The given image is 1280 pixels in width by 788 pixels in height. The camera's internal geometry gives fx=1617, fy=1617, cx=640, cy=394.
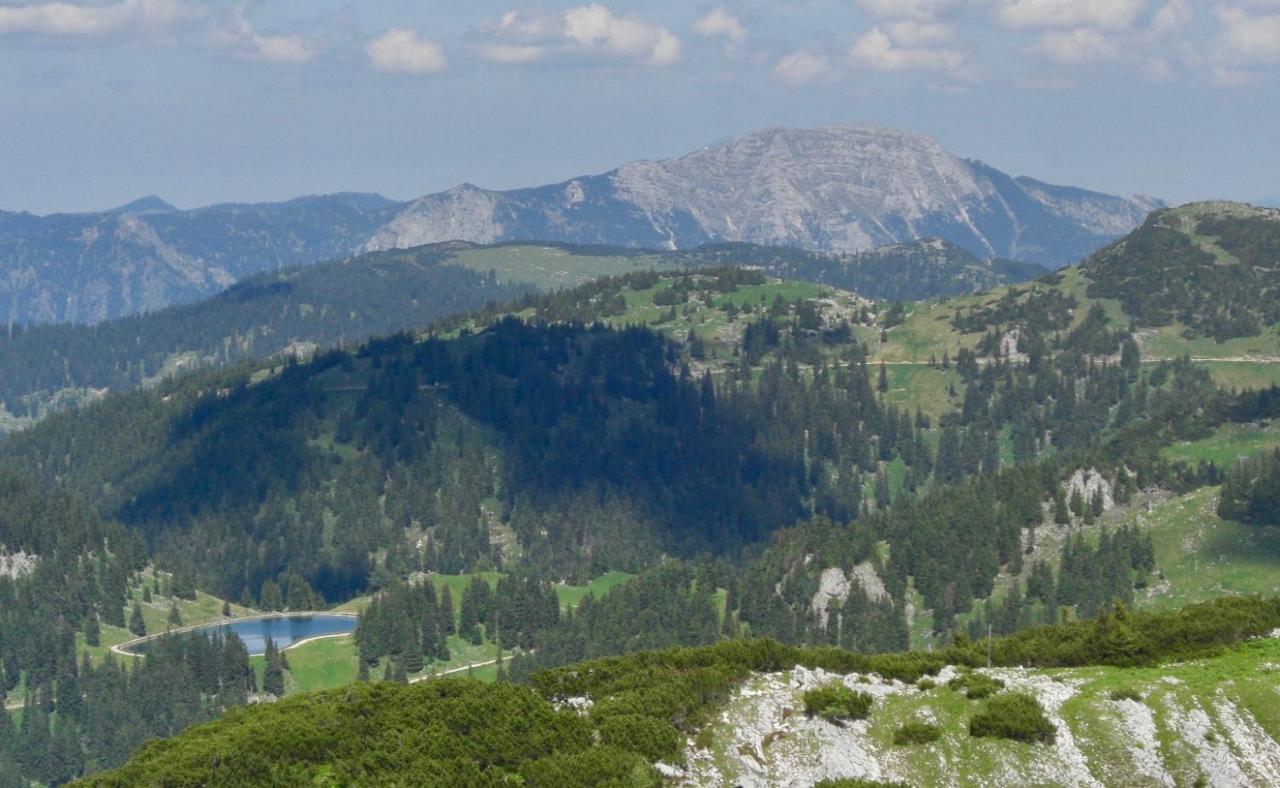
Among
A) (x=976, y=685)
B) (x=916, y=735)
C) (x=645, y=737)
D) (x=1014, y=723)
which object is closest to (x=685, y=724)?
(x=645, y=737)

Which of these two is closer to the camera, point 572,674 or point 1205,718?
point 1205,718

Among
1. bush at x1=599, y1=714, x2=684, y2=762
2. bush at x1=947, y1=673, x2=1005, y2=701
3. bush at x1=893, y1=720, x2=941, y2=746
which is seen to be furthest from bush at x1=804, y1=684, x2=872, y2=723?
bush at x1=599, y1=714, x2=684, y2=762

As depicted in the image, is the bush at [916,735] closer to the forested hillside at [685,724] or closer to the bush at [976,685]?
the forested hillside at [685,724]

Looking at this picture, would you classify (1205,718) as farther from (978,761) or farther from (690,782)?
(690,782)

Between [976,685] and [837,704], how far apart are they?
31.3 feet

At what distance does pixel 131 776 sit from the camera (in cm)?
10231

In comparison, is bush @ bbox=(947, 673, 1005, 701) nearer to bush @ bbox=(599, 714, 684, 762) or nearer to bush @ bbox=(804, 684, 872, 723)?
bush @ bbox=(804, 684, 872, 723)

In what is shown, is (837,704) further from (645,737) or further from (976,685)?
(645,737)

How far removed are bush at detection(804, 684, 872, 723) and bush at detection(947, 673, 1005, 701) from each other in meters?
6.46

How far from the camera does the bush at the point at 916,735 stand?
333 ft

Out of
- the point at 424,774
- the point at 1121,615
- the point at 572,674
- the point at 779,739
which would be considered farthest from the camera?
the point at 1121,615

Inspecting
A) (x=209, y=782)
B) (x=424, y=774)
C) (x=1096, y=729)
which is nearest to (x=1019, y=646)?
(x=1096, y=729)

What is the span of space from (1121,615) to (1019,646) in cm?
778

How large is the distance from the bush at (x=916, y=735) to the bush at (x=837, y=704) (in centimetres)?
321
